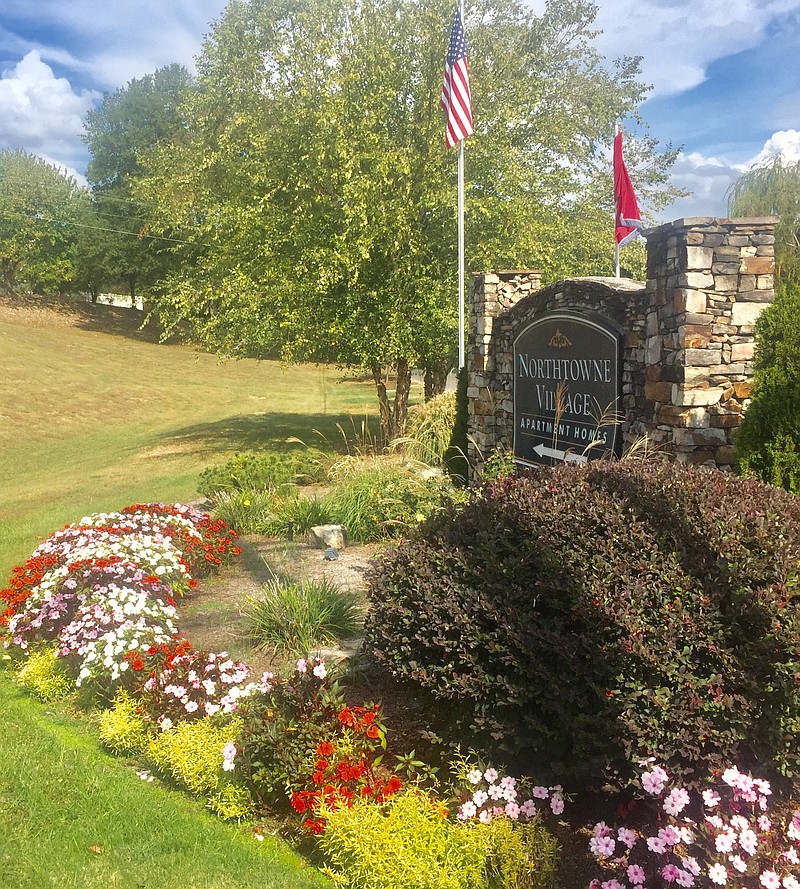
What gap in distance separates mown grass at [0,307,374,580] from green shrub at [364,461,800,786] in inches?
260

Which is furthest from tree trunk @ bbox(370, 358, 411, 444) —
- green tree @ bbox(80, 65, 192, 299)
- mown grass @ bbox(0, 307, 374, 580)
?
green tree @ bbox(80, 65, 192, 299)

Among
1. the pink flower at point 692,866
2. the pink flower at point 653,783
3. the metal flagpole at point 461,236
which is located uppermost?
the metal flagpole at point 461,236

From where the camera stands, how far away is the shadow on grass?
18.6m

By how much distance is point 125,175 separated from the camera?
44.6 metres

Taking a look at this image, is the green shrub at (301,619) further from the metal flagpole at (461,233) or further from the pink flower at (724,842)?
the metal flagpole at (461,233)

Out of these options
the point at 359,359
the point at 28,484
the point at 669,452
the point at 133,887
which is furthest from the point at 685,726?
the point at 28,484

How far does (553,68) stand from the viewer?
20.2m

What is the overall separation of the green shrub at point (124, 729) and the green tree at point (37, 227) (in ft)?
151

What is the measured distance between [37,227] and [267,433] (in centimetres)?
3265

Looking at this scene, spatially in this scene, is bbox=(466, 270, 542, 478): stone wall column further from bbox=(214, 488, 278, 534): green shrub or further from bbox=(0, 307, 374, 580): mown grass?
bbox=(0, 307, 374, 580): mown grass

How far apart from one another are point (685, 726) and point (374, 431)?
17.4 metres

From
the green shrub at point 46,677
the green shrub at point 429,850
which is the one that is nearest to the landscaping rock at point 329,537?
the green shrub at point 46,677

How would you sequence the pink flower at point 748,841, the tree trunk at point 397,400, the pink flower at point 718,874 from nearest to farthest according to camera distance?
the pink flower at point 718,874
the pink flower at point 748,841
the tree trunk at point 397,400

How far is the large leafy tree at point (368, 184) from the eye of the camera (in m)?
14.5
